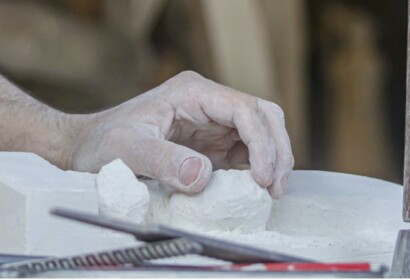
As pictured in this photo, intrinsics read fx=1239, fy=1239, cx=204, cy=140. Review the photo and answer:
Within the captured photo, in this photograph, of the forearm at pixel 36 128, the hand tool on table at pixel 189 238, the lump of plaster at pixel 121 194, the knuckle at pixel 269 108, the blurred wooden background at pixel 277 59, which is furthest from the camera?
the blurred wooden background at pixel 277 59

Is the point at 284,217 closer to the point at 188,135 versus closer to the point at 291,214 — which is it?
the point at 291,214

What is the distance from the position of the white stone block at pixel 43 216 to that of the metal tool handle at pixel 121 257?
0.45 metres

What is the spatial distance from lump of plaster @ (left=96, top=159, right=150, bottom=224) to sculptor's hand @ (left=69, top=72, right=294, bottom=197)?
0.23ft

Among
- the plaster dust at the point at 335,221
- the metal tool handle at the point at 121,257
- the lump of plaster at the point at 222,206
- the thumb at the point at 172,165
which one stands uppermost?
the metal tool handle at the point at 121,257

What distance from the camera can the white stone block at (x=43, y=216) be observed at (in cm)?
179

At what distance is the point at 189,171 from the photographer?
78.3 inches

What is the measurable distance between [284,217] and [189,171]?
288 mm

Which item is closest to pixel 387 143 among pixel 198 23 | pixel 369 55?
pixel 369 55

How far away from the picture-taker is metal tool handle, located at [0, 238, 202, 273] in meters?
1.29

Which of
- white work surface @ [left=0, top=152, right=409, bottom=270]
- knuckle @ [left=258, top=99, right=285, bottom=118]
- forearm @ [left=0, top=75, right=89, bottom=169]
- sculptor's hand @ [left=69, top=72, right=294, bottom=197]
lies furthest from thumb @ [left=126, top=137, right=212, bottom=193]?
forearm @ [left=0, top=75, right=89, bottom=169]

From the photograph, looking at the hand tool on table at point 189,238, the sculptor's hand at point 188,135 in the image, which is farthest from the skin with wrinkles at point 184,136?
the hand tool on table at point 189,238

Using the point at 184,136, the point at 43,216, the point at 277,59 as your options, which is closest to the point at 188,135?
the point at 184,136

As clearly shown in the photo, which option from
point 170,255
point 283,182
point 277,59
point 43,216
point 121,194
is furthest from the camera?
point 277,59

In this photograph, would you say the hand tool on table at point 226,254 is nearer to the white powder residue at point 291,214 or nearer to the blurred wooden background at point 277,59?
the white powder residue at point 291,214
